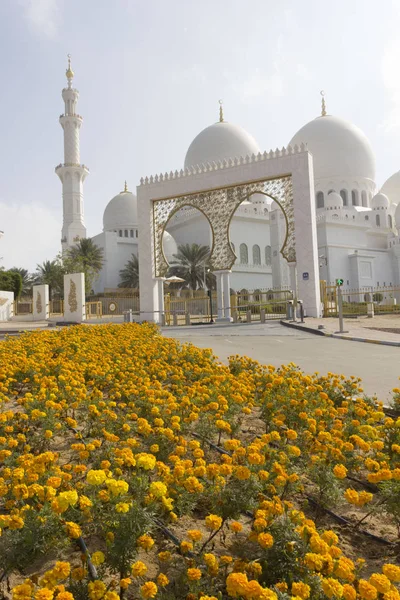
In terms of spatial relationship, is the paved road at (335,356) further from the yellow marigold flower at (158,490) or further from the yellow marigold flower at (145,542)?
the yellow marigold flower at (145,542)

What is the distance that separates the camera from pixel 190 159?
39.4 meters

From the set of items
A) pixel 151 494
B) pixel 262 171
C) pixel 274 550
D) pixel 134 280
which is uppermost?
pixel 262 171

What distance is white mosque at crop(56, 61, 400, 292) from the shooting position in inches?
1470

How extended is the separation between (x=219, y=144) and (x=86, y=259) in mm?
14303

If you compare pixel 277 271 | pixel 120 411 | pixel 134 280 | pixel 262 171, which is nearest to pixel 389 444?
pixel 120 411

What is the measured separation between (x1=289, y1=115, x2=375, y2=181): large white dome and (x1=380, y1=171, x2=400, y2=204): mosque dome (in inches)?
327

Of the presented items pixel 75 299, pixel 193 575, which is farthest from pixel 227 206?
pixel 193 575

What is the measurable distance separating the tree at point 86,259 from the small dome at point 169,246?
233 inches

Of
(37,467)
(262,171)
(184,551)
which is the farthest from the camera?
(262,171)

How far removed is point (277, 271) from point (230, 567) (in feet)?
112

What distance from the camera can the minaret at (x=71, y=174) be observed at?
38656mm

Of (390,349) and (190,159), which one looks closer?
(390,349)

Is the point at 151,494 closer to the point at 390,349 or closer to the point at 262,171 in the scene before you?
the point at 390,349

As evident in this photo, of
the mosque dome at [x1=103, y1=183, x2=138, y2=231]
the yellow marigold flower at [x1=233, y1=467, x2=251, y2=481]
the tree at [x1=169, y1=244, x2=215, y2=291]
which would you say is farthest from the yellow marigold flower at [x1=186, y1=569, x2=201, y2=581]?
the mosque dome at [x1=103, y1=183, x2=138, y2=231]
